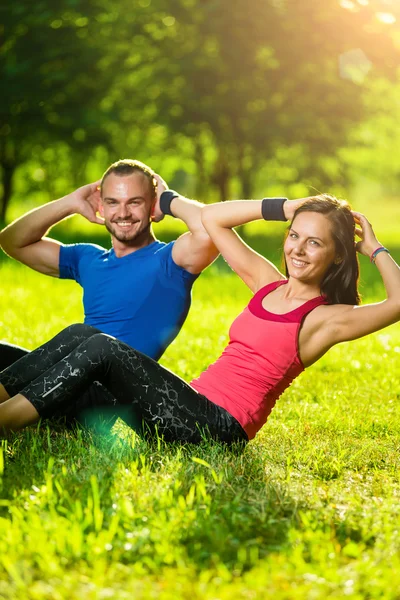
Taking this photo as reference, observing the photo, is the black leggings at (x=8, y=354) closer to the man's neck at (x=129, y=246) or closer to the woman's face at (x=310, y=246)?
the man's neck at (x=129, y=246)

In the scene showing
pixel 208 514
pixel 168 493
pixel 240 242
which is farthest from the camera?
pixel 240 242

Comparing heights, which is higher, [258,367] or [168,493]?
[258,367]

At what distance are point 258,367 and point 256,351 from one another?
9cm

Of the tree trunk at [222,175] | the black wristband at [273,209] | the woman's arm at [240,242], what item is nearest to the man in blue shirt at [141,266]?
the woman's arm at [240,242]

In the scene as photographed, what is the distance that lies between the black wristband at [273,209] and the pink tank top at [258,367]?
57cm

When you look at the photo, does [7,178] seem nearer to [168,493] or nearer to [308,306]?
[308,306]

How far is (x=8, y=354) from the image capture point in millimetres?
Result: 5223

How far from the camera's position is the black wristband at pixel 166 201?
5.25 metres

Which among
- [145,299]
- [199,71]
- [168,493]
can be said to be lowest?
[168,493]

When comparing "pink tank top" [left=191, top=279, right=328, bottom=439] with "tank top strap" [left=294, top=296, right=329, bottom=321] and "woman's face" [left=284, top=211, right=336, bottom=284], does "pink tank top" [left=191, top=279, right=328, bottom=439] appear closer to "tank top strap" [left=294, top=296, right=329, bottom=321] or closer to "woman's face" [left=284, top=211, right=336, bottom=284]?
"tank top strap" [left=294, top=296, right=329, bottom=321]

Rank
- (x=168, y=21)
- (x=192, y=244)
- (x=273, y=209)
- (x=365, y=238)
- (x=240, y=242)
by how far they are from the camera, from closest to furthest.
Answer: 1. (x=365, y=238)
2. (x=273, y=209)
3. (x=240, y=242)
4. (x=192, y=244)
5. (x=168, y=21)

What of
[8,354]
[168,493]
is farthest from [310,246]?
[8,354]

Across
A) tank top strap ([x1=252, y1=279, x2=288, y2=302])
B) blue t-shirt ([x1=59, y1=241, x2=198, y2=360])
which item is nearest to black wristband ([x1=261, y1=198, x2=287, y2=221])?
tank top strap ([x1=252, y1=279, x2=288, y2=302])

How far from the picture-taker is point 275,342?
437 cm
